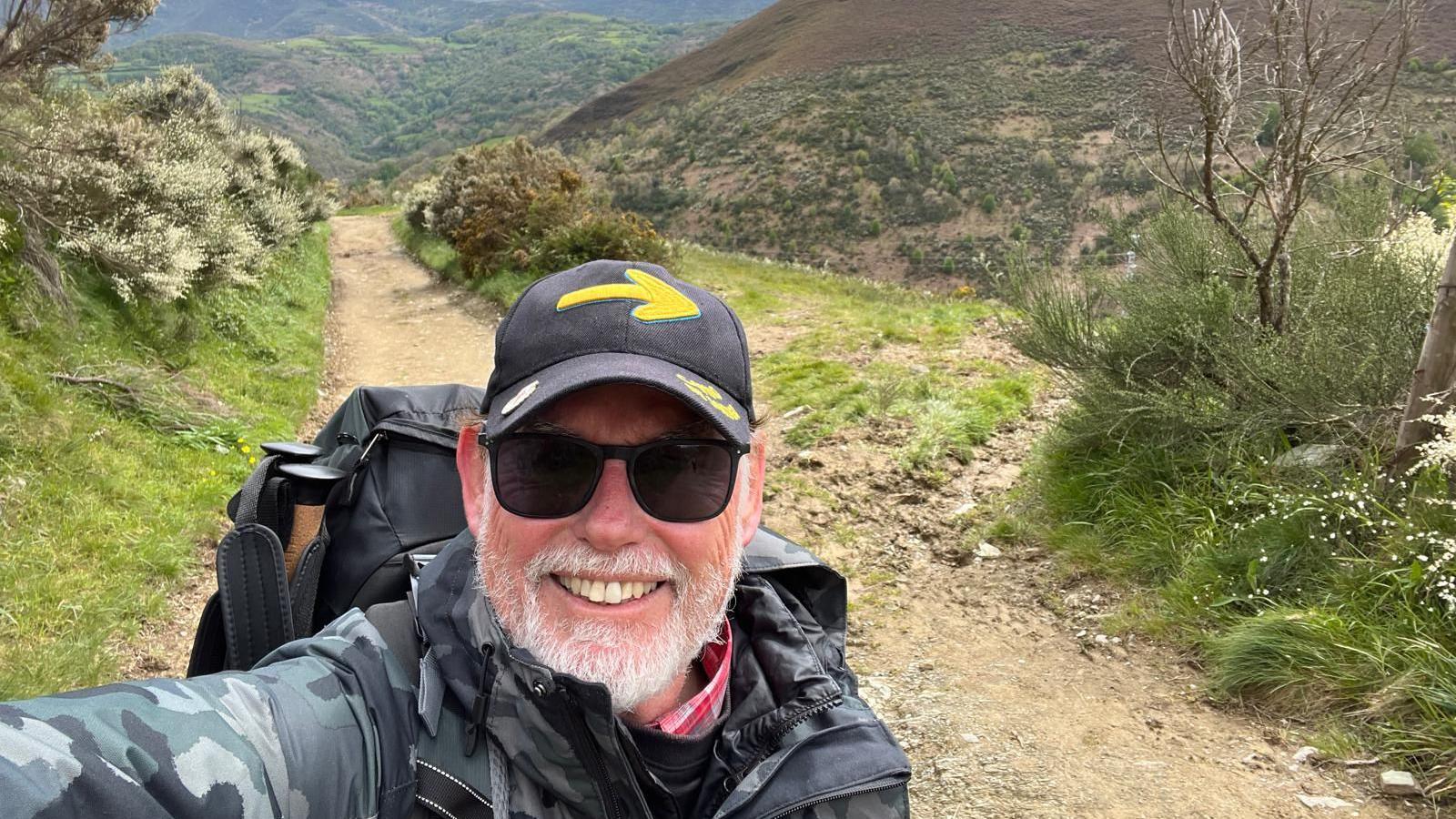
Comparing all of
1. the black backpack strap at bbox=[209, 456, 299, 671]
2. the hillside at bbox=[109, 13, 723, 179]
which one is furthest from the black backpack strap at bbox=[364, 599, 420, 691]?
the hillside at bbox=[109, 13, 723, 179]

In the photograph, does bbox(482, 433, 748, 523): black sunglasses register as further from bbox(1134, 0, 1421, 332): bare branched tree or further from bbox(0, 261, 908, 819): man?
bbox(1134, 0, 1421, 332): bare branched tree

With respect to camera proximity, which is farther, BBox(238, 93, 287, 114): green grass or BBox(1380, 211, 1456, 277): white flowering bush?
BBox(238, 93, 287, 114): green grass

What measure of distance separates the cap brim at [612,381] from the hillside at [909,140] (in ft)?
103

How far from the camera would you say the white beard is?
4.74 ft

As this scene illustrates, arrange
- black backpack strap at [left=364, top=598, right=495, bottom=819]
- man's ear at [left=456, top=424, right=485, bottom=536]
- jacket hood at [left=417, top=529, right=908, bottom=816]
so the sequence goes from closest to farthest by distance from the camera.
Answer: black backpack strap at [left=364, top=598, right=495, bottom=819]
jacket hood at [left=417, top=529, right=908, bottom=816]
man's ear at [left=456, top=424, right=485, bottom=536]

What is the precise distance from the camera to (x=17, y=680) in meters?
3.38

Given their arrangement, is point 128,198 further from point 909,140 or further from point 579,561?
point 909,140

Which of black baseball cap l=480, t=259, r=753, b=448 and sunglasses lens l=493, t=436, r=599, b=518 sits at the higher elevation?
black baseball cap l=480, t=259, r=753, b=448

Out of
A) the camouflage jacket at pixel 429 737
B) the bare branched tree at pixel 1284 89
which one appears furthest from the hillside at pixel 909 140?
the camouflage jacket at pixel 429 737

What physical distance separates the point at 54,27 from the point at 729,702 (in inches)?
358

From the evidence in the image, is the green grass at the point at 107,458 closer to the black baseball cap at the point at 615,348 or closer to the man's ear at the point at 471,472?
the man's ear at the point at 471,472

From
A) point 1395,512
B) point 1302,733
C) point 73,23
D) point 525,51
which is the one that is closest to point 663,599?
point 1302,733

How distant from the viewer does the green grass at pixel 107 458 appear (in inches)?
157

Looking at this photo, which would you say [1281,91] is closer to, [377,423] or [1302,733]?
[1302,733]
